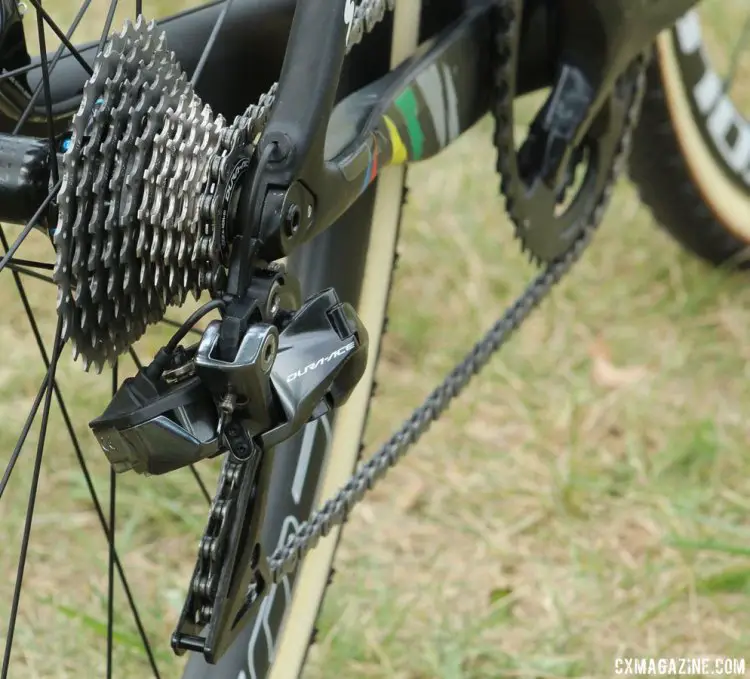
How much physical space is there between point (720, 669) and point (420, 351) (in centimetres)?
64

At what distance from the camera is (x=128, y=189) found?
2.16 ft

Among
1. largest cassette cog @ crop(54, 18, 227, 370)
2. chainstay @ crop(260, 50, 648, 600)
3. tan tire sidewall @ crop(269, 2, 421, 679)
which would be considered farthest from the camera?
tan tire sidewall @ crop(269, 2, 421, 679)

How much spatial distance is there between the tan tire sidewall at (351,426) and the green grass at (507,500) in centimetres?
12

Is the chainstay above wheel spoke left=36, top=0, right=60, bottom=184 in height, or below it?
below

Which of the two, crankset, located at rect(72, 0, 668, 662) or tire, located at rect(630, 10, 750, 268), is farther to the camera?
tire, located at rect(630, 10, 750, 268)

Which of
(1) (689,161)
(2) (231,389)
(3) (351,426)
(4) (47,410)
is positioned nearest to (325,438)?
(3) (351,426)

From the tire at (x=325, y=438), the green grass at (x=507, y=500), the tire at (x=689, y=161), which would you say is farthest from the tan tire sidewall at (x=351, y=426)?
the tire at (x=689, y=161)

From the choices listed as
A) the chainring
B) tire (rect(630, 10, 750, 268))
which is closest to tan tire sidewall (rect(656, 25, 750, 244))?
tire (rect(630, 10, 750, 268))

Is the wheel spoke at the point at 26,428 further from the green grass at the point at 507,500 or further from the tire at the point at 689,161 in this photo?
the tire at the point at 689,161

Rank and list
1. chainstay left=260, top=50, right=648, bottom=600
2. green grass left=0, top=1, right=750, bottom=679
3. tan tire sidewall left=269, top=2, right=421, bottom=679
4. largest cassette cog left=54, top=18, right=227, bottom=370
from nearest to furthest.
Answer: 1. largest cassette cog left=54, top=18, right=227, bottom=370
2. chainstay left=260, top=50, right=648, bottom=600
3. tan tire sidewall left=269, top=2, right=421, bottom=679
4. green grass left=0, top=1, right=750, bottom=679

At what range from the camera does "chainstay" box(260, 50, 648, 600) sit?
0.90m

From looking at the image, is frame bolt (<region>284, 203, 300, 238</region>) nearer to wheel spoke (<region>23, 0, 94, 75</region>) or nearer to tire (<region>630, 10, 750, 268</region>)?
wheel spoke (<region>23, 0, 94, 75</region>)

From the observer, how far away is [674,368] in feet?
5.23

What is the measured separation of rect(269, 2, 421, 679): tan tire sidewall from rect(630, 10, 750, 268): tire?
20.0 inches
